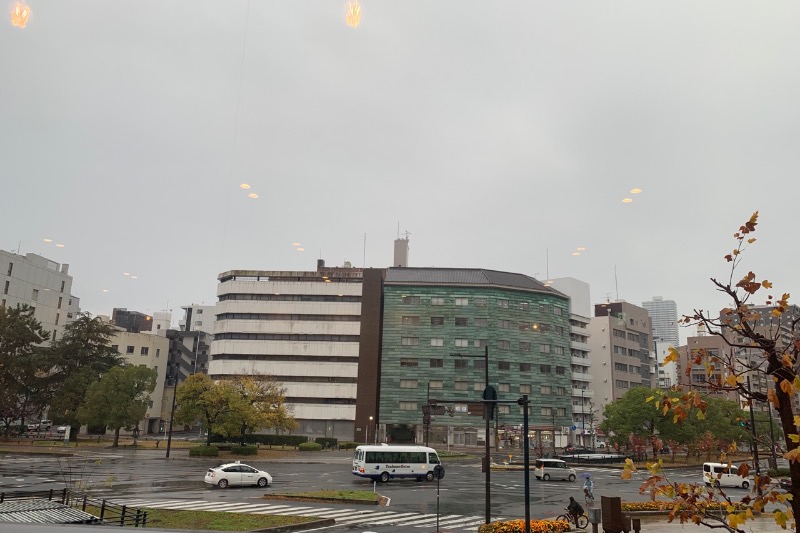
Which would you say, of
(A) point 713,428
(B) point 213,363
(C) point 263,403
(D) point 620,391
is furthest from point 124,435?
(D) point 620,391

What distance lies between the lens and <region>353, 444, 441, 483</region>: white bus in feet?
131

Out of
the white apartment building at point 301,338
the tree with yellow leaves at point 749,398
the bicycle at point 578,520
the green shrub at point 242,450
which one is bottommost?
the green shrub at point 242,450

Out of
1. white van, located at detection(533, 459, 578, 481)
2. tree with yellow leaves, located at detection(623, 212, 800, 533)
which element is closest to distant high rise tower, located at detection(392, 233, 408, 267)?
white van, located at detection(533, 459, 578, 481)

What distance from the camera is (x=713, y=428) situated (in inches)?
2672

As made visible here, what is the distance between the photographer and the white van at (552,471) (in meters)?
44.6

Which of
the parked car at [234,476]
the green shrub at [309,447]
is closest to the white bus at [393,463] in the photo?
the parked car at [234,476]

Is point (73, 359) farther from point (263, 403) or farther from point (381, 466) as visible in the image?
point (381, 466)

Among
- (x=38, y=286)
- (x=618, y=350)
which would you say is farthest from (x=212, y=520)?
(x=618, y=350)

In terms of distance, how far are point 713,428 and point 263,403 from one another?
175 feet

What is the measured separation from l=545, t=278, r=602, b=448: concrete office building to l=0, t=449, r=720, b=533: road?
2075 inches

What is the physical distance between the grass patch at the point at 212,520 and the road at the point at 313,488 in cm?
186

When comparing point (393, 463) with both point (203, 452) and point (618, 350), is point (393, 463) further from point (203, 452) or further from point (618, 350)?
point (618, 350)

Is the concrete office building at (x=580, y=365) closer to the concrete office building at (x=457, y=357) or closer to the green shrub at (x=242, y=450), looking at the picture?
the concrete office building at (x=457, y=357)

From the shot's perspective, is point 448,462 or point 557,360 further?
point 557,360
